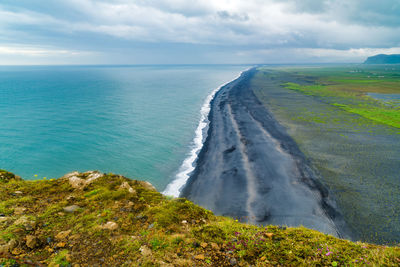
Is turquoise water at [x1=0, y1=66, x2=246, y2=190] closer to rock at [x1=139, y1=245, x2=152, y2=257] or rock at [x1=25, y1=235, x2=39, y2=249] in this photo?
rock at [x1=139, y1=245, x2=152, y2=257]

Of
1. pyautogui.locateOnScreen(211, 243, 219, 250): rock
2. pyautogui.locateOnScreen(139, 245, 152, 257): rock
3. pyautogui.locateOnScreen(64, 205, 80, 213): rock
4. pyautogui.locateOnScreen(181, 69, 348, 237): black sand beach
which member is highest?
pyautogui.locateOnScreen(64, 205, 80, 213): rock

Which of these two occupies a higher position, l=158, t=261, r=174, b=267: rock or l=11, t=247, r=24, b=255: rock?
l=11, t=247, r=24, b=255: rock

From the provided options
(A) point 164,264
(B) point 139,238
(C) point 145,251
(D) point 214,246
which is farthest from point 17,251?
(D) point 214,246

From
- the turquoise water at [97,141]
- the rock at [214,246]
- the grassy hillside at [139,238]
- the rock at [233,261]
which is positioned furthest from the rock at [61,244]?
the turquoise water at [97,141]

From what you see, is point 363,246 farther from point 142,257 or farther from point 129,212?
point 129,212

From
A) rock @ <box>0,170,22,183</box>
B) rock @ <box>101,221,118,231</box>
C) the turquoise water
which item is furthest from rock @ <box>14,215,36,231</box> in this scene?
the turquoise water

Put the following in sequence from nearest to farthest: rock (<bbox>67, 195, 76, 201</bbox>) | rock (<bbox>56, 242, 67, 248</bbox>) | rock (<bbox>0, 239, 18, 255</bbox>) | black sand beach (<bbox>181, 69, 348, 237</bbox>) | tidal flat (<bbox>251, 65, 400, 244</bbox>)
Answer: rock (<bbox>0, 239, 18, 255</bbox>) < rock (<bbox>56, 242, 67, 248</bbox>) < rock (<bbox>67, 195, 76, 201</bbox>) < tidal flat (<bbox>251, 65, 400, 244</bbox>) < black sand beach (<bbox>181, 69, 348, 237</bbox>)

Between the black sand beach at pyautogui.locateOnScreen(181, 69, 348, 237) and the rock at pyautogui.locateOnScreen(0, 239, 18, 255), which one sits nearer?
the rock at pyautogui.locateOnScreen(0, 239, 18, 255)
